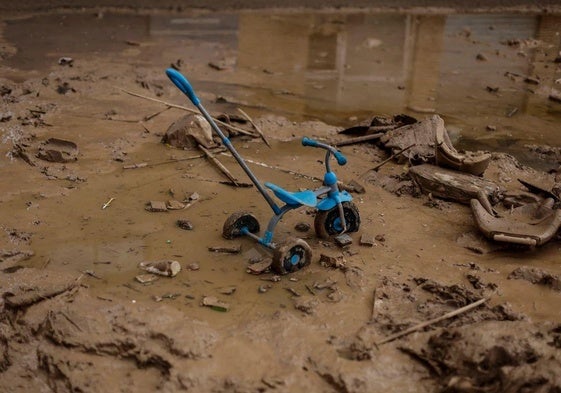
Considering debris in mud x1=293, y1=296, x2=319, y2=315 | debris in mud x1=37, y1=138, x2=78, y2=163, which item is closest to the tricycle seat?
debris in mud x1=293, y1=296, x2=319, y2=315

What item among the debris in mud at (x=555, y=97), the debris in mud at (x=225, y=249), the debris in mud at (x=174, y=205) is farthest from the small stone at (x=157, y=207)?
the debris in mud at (x=555, y=97)

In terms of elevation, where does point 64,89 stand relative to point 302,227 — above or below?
above

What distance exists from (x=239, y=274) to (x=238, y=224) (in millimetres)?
627

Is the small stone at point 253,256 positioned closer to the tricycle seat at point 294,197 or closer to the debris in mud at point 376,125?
the tricycle seat at point 294,197

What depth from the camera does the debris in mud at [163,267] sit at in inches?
193

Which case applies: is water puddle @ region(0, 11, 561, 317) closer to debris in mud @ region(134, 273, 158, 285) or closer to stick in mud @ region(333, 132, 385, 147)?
debris in mud @ region(134, 273, 158, 285)

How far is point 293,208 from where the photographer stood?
520 centimetres

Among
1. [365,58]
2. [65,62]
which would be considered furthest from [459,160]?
[65,62]

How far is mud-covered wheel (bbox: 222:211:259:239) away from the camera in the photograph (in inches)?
215

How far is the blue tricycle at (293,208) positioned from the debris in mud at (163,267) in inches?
26.9

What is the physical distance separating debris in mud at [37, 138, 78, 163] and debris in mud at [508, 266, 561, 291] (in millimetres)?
4618

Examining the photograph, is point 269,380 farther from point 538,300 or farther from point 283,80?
point 283,80

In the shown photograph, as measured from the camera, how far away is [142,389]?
152 inches

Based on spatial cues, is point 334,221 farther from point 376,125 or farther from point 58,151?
point 58,151
